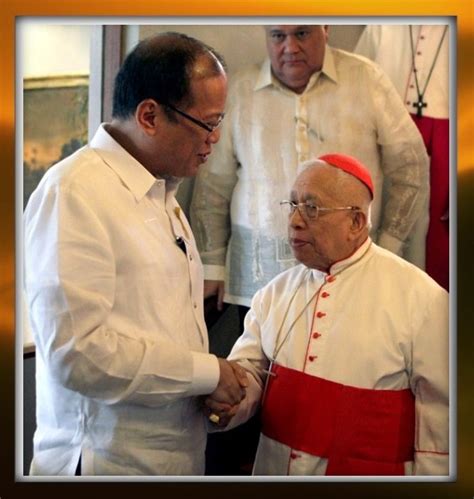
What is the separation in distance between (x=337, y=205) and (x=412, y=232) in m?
0.13

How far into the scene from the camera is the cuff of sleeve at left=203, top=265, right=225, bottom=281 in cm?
122

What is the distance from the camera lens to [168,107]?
3.73 feet

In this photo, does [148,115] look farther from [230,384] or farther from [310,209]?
[230,384]

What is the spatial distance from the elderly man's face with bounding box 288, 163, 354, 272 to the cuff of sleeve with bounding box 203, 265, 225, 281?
11cm

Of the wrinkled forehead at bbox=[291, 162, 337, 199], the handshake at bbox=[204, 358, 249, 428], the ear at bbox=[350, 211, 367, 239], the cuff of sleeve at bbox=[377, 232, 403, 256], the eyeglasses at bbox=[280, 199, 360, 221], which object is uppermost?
the wrinkled forehead at bbox=[291, 162, 337, 199]

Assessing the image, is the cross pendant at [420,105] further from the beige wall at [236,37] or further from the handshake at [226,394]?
the handshake at [226,394]

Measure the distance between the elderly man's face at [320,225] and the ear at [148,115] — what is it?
22 centimetres

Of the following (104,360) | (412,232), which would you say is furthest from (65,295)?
(412,232)

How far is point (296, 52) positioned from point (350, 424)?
0.54m

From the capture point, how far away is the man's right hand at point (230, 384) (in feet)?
3.84

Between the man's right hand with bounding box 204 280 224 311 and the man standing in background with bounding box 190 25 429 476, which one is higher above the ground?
the man standing in background with bounding box 190 25 429 476

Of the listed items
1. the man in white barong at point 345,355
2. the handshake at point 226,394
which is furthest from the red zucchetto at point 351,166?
the handshake at point 226,394

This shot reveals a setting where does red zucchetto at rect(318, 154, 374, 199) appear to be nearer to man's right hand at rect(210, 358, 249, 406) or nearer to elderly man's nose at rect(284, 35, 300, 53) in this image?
elderly man's nose at rect(284, 35, 300, 53)

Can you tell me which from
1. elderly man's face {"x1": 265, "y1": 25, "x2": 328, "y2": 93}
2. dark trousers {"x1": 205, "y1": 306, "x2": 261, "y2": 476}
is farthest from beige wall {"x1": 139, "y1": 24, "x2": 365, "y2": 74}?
dark trousers {"x1": 205, "y1": 306, "x2": 261, "y2": 476}
